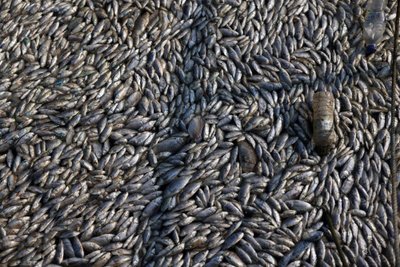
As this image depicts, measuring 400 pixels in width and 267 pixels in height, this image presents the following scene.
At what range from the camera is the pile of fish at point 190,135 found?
10.8 feet

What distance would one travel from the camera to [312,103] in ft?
12.0

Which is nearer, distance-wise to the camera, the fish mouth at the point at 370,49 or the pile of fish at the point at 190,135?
the pile of fish at the point at 190,135

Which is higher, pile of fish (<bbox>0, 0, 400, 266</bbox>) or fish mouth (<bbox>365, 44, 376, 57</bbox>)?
fish mouth (<bbox>365, 44, 376, 57</bbox>)

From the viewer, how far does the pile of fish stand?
3.28m

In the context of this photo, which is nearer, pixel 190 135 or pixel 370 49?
pixel 190 135

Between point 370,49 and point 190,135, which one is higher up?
point 370,49

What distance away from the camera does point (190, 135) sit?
139 inches

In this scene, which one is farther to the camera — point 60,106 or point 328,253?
point 60,106

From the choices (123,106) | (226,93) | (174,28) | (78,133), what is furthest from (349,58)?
(78,133)

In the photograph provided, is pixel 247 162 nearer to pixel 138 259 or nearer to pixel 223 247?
pixel 223 247

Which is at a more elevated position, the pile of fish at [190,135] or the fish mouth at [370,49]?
the fish mouth at [370,49]

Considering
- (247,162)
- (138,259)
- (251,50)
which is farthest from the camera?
(251,50)

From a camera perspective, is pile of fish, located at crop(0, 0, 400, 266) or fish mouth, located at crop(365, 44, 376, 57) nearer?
pile of fish, located at crop(0, 0, 400, 266)

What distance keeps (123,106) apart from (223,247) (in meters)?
0.96
